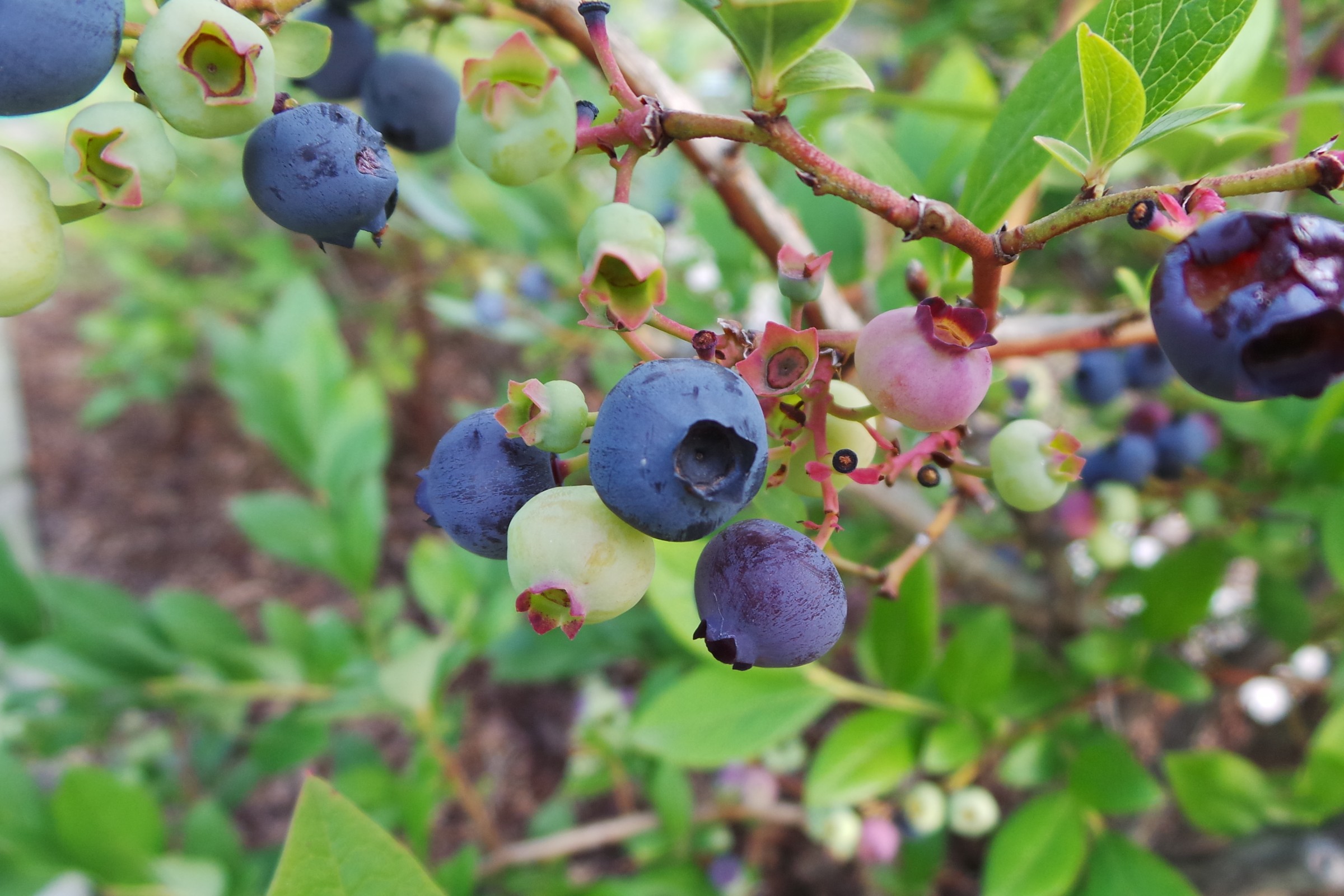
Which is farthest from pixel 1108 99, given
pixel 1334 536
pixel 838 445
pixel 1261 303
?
pixel 1334 536

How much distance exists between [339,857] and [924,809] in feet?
3.62

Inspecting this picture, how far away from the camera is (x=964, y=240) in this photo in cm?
46

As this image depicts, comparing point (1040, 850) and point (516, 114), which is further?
point (1040, 850)

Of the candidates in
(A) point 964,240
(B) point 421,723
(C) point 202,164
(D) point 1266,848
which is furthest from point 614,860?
(C) point 202,164

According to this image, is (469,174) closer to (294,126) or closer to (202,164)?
(294,126)

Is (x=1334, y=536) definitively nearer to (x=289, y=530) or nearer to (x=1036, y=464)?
(x=1036, y=464)

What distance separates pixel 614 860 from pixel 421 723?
110 cm

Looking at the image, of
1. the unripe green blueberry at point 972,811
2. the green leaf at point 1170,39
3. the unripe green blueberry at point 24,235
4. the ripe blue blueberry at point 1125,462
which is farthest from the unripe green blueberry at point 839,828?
the unripe green blueberry at point 24,235


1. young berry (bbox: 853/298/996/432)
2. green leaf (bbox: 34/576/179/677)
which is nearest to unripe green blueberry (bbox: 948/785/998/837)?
young berry (bbox: 853/298/996/432)

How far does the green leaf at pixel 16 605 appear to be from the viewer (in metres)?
1.31

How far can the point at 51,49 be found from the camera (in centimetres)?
43

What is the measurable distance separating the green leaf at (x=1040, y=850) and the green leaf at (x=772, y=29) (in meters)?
1.06

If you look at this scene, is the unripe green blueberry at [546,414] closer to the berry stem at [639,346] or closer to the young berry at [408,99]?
the berry stem at [639,346]

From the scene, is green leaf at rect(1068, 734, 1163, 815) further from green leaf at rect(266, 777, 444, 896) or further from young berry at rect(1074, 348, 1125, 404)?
green leaf at rect(266, 777, 444, 896)
